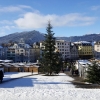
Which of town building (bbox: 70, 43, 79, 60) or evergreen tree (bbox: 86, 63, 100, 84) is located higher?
town building (bbox: 70, 43, 79, 60)

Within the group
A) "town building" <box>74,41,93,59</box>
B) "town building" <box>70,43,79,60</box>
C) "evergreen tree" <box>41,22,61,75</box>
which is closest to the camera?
"evergreen tree" <box>41,22,61,75</box>

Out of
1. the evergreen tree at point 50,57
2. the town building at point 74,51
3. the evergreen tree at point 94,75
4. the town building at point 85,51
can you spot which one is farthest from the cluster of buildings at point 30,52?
the evergreen tree at point 94,75

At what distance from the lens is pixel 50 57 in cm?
4806

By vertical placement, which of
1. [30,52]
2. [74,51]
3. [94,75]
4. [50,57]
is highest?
[74,51]

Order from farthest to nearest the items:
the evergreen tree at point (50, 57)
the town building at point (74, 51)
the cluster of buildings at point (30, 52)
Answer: the town building at point (74, 51) < the cluster of buildings at point (30, 52) < the evergreen tree at point (50, 57)

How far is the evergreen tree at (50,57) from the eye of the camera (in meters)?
46.4

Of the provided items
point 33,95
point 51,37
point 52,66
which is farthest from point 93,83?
point 51,37

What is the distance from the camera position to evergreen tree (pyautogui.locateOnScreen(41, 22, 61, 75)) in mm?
46438

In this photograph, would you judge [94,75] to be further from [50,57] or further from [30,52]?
[30,52]

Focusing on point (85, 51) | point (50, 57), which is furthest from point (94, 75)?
point (85, 51)

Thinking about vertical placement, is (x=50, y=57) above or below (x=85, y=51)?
below

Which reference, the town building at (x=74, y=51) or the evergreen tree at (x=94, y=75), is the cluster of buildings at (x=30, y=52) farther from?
the evergreen tree at (x=94, y=75)

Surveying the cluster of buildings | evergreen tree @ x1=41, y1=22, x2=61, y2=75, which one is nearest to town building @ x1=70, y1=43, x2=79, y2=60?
the cluster of buildings

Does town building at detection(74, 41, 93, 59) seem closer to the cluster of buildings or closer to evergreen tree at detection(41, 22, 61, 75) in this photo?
the cluster of buildings
